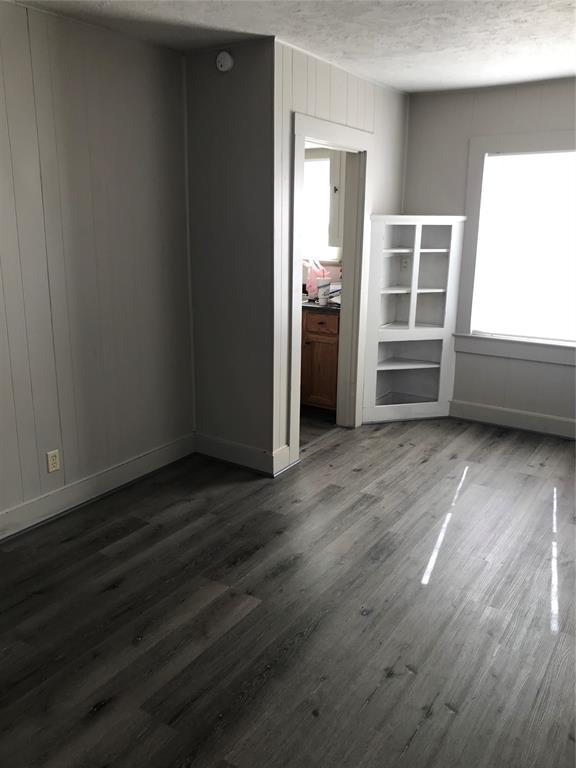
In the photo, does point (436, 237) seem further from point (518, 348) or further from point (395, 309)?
point (518, 348)

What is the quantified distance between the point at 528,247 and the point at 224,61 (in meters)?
2.59

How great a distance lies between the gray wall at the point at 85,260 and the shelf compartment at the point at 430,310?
2.14 metres

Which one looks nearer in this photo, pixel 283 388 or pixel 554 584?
pixel 554 584

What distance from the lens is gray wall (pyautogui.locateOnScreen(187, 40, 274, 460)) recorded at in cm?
352

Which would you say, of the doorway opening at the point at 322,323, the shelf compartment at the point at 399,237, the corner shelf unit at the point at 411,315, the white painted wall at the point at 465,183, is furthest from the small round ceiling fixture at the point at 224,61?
the white painted wall at the point at 465,183

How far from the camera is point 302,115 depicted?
3.65 meters

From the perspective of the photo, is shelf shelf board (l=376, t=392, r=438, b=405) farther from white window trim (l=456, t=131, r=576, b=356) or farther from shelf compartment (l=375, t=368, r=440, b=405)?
white window trim (l=456, t=131, r=576, b=356)

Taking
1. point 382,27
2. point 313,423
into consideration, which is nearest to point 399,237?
point 313,423

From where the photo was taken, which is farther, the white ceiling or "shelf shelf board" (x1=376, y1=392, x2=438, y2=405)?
"shelf shelf board" (x1=376, y1=392, x2=438, y2=405)

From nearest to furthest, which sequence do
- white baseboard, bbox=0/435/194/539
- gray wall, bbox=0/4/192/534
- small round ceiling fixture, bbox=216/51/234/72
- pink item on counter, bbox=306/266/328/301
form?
gray wall, bbox=0/4/192/534, white baseboard, bbox=0/435/194/539, small round ceiling fixture, bbox=216/51/234/72, pink item on counter, bbox=306/266/328/301

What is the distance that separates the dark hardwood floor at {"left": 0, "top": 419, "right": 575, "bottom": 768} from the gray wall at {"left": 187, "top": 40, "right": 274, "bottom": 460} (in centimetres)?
43

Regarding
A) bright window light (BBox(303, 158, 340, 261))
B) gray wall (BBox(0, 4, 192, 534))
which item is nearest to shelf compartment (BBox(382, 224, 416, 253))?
bright window light (BBox(303, 158, 340, 261))

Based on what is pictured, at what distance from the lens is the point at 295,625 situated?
250 cm

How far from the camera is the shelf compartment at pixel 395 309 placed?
5109mm
